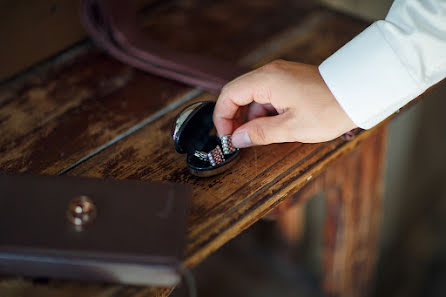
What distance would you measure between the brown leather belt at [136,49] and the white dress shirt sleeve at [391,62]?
200 millimetres

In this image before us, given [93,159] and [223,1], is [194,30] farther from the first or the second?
[93,159]

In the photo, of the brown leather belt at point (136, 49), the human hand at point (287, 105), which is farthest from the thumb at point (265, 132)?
the brown leather belt at point (136, 49)

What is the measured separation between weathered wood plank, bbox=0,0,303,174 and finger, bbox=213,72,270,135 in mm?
137

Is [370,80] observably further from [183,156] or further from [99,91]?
[99,91]

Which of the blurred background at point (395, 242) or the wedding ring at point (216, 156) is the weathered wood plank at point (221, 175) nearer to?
the wedding ring at point (216, 156)

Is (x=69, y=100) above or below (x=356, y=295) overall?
above

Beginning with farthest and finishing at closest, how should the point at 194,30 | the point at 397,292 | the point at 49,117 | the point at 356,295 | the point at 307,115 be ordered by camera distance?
the point at 397,292 → the point at 356,295 → the point at 194,30 → the point at 49,117 → the point at 307,115

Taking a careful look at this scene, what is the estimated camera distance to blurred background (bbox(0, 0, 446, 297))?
134cm

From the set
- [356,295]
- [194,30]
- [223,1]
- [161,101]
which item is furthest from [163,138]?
[356,295]

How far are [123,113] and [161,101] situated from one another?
65 mm

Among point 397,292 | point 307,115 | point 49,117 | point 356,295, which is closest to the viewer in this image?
point 307,115

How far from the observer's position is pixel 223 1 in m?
0.95

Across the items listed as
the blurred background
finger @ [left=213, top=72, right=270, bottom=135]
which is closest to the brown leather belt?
finger @ [left=213, top=72, right=270, bottom=135]

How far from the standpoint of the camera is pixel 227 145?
0.60 metres
